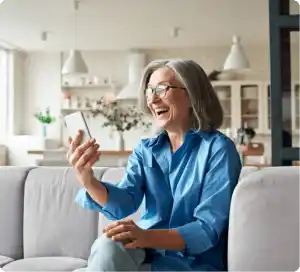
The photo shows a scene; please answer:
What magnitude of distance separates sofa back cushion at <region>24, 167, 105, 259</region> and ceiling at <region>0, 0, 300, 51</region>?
13.2ft

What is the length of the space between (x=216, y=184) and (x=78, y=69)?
508 cm

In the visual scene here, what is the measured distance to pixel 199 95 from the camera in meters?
1.63

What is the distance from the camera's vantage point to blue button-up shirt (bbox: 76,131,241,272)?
1.49m

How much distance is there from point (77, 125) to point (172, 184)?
336 millimetres

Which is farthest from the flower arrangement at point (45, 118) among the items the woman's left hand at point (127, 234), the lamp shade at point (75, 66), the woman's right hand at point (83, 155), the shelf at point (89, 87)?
the woman's left hand at point (127, 234)

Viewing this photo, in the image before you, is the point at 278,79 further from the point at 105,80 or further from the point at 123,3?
the point at 105,80

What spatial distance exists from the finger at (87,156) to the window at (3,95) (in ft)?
25.1

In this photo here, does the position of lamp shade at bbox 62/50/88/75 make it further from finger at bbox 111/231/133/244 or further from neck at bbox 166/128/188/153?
finger at bbox 111/231/133/244

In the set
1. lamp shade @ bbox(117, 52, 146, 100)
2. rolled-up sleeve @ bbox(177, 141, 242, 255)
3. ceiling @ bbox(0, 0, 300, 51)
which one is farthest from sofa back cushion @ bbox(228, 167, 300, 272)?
lamp shade @ bbox(117, 52, 146, 100)

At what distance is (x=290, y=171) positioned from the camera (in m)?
1.60

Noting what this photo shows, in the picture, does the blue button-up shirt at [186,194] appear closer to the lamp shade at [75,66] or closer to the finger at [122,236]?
the finger at [122,236]

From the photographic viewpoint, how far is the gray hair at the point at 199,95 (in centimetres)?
162

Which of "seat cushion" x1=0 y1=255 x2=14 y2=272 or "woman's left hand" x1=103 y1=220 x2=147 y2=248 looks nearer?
"woman's left hand" x1=103 y1=220 x2=147 y2=248

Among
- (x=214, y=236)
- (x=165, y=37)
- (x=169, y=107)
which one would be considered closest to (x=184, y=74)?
(x=169, y=107)
